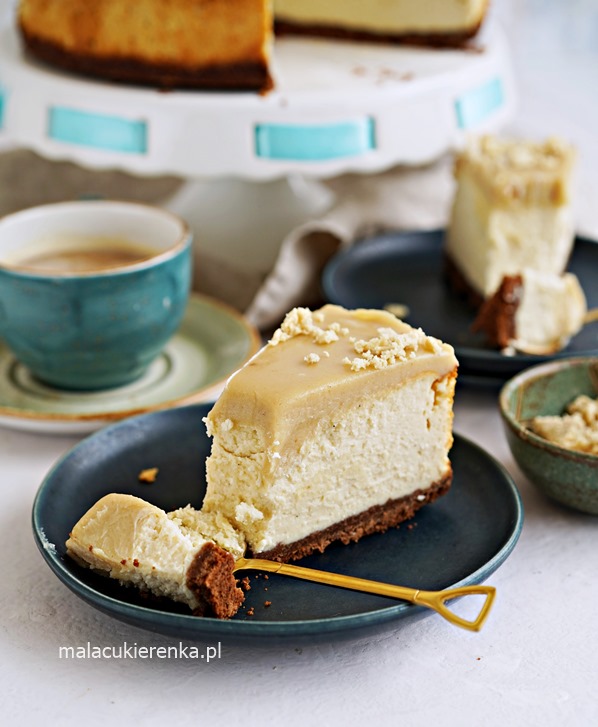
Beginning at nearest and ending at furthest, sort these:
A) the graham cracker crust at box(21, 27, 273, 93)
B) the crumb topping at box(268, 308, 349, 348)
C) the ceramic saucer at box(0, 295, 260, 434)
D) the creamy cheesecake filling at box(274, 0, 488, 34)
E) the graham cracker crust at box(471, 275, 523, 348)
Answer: the crumb topping at box(268, 308, 349, 348), the ceramic saucer at box(0, 295, 260, 434), the graham cracker crust at box(471, 275, 523, 348), the graham cracker crust at box(21, 27, 273, 93), the creamy cheesecake filling at box(274, 0, 488, 34)

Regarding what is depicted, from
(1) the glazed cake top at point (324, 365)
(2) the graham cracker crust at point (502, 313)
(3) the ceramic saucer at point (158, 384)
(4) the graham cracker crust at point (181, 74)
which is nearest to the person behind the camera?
(1) the glazed cake top at point (324, 365)

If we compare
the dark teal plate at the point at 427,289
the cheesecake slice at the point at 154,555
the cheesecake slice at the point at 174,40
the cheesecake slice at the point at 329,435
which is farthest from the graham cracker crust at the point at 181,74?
the cheesecake slice at the point at 154,555

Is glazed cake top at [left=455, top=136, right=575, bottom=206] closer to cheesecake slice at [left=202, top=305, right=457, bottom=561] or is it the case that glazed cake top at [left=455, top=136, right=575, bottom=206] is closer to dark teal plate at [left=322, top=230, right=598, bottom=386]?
dark teal plate at [left=322, top=230, right=598, bottom=386]

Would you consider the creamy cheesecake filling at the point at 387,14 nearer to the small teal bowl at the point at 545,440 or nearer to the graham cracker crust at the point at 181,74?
the graham cracker crust at the point at 181,74

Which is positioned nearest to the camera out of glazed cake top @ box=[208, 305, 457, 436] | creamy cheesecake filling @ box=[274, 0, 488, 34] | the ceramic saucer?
glazed cake top @ box=[208, 305, 457, 436]

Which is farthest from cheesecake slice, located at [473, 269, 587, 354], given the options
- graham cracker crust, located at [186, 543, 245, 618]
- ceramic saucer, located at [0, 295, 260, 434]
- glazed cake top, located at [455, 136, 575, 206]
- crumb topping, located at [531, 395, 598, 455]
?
graham cracker crust, located at [186, 543, 245, 618]

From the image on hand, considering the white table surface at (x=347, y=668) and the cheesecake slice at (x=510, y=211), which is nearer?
the white table surface at (x=347, y=668)
